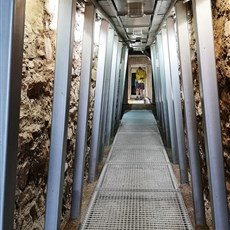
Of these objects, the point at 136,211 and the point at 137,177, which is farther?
the point at 137,177

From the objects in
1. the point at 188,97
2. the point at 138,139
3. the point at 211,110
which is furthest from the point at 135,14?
the point at 138,139

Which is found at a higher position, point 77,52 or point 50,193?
point 77,52

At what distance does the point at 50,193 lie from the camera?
5.19ft

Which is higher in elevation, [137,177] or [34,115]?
[34,115]

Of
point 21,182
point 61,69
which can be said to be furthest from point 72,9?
point 21,182

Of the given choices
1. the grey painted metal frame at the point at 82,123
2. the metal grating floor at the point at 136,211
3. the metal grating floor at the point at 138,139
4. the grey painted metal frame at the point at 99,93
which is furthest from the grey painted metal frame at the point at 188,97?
the metal grating floor at the point at 138,139

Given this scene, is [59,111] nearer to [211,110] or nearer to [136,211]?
[211,110]

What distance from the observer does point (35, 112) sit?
4.87ft

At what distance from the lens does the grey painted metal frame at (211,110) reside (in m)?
1.53

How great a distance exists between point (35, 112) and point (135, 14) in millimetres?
1596

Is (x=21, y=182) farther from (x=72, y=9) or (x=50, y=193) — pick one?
(x=72, y=9)

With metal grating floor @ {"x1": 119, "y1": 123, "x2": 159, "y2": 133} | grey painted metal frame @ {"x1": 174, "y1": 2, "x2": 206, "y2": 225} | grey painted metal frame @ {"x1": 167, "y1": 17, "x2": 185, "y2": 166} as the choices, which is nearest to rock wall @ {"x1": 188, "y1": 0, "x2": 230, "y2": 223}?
grey painted metal frame @ {"x1": 174, "y1": 2, "x2": 206, "y2": 225}

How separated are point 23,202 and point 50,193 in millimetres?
228

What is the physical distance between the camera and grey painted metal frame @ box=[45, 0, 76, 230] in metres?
1.57
